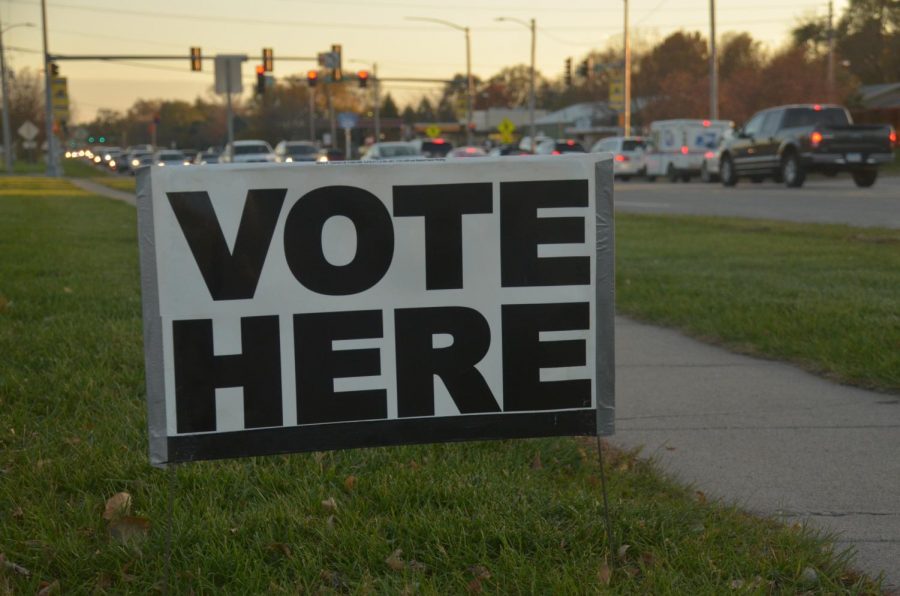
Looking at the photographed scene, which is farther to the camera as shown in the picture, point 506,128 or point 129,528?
point 506,128

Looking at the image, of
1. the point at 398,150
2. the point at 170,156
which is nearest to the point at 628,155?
the point at 398,150

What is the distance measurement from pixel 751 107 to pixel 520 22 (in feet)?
43.4

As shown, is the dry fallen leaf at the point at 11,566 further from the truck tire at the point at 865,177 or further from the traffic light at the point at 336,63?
the traffic light at the point at 336,63

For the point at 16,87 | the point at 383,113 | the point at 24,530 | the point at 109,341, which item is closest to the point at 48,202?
the point at 109,341

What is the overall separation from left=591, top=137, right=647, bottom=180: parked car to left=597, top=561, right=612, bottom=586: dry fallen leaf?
135 ft

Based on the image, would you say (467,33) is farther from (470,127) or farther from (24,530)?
(24,530)

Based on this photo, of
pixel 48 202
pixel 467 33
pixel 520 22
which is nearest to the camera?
pixel 48 202

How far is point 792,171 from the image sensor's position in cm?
2836

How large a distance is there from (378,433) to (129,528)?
2.97 ft

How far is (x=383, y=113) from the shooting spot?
146m

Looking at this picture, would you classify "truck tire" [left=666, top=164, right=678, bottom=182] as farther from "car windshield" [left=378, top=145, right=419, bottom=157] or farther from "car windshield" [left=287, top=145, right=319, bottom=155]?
"car windshield" [left=287, top=145, right=319, bottom=155]

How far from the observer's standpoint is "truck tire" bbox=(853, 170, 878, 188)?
27.7 meters

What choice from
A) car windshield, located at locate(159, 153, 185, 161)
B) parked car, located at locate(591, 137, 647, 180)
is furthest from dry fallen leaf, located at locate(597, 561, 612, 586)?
car windshield, located at locate(159, 153, 185, 161)

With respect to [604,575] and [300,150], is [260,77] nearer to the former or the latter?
[300,150]
